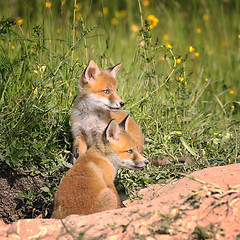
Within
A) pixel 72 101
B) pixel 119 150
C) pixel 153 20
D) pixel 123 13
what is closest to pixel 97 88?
pixel 72 101

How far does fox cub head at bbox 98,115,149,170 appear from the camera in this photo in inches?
179

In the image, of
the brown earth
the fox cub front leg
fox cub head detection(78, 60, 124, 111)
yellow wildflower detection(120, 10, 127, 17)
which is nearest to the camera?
the brown earth

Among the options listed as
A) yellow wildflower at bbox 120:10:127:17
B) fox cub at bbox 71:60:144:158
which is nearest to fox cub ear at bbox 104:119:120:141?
fox cub at bbox 71:60:144:158

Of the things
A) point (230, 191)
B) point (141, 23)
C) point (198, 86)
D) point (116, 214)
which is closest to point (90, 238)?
point (116, 214)

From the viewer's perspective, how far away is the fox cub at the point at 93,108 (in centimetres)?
532

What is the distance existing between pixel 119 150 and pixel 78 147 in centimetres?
82

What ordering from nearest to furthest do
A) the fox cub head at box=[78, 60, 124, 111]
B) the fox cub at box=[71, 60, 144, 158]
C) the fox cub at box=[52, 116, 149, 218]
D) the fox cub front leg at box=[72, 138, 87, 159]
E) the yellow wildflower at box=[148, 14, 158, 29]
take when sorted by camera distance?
the fox cub at box=[52, 116, 149, 218]
the fox cub front leg at box=[72, 138, 87, 159]
the fox cub at box=[71, 60, 144, 158]
the fox cub head at box=[78, 60, 124, 111]
the yellow wildflower at box=[148, 14, 158, 29]

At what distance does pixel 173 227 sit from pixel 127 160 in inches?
56.6

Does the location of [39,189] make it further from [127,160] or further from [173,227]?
[173,227]

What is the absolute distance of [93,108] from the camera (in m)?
5.46

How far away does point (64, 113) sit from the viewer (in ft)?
18.5

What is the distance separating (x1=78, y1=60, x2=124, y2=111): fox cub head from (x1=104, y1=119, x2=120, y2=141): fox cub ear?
795 mm

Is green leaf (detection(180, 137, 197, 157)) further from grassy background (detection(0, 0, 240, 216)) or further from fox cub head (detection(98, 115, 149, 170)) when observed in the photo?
fox cub head (detection(98, 115, 149, 170))

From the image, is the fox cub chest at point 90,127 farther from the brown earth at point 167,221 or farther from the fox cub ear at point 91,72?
the brown earth at point 167,221
